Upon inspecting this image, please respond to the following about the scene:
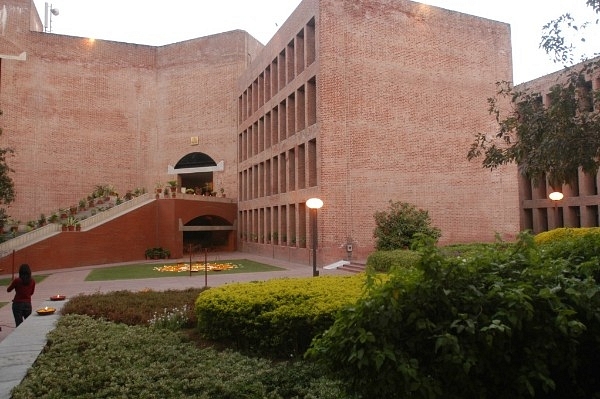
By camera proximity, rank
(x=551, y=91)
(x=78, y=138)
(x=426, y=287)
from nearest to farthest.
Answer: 1. (x=426, y=287)
2. (x=551, y=91)
3. (x=78, y=138)

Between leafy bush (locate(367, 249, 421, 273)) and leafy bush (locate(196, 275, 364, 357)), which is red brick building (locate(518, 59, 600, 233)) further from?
leafy bush (locate(196, 275, 364, 357))

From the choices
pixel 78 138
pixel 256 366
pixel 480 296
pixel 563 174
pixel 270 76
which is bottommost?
pixel 256 366

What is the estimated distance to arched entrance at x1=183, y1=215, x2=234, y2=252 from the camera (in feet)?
121

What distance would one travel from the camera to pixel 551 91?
21.1 feet

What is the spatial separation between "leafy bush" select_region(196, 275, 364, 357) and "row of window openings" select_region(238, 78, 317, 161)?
1893 cm

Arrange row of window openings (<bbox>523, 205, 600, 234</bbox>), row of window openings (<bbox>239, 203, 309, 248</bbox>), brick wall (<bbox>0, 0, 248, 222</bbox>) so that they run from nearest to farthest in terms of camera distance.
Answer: row of window openings (<bbox>239, 203, 309, 248</bbox>) < row of window openings (<bbox>523, 205, 600, 234</bbox>) < brick wall (<bbox>0, 0, 248, 222</bbox>)

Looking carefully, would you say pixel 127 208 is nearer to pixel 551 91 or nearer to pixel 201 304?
pixel 201 304

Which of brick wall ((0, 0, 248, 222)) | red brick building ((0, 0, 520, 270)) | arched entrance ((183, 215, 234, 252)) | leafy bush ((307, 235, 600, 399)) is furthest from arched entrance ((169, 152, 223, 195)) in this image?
leafy bush ((307, 235, 600, 399))

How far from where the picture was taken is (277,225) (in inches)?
1209

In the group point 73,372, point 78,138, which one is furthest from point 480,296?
point 78,138

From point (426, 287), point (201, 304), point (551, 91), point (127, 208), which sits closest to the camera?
point (426, 287)

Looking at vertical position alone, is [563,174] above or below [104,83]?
below

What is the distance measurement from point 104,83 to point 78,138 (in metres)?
5.18

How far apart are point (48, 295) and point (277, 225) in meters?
16.6
